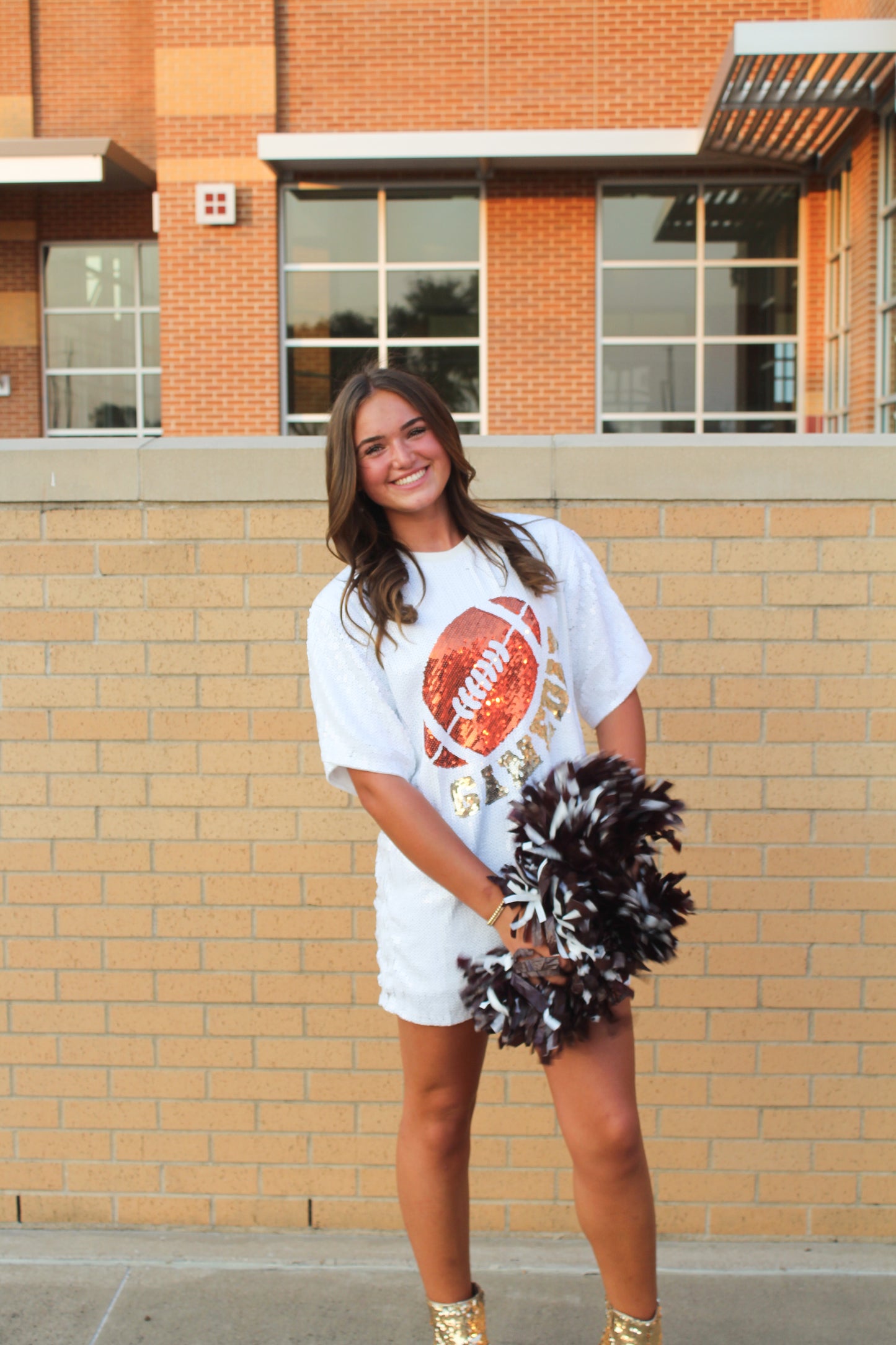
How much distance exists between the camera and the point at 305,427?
15.1m

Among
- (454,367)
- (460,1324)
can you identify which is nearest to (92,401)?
(454,367)

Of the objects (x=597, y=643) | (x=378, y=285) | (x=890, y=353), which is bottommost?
(x=597, y=643)

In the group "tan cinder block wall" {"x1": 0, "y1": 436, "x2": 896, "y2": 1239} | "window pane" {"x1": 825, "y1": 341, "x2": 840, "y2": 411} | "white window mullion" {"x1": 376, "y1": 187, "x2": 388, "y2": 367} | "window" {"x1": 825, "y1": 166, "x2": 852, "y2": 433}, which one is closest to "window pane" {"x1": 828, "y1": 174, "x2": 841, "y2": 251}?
"window" {"x1": 825, "y1": 166, "x2": 852, "y2": 433}

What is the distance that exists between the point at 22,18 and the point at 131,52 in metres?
1.47

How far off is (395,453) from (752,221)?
47.5ft

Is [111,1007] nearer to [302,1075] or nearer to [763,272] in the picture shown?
[302,1075]

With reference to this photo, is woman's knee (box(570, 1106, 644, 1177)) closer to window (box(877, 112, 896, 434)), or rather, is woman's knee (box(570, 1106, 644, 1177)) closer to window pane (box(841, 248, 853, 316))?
window (box(877, 112, 896, 434))

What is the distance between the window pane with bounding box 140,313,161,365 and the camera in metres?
16.8

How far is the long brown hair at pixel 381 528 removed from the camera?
84.2 inches

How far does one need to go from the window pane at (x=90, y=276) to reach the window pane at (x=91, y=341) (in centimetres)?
17

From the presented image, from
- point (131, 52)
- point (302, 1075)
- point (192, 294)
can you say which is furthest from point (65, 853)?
point (131, 52)

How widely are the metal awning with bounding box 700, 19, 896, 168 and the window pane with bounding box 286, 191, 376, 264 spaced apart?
13.6ft

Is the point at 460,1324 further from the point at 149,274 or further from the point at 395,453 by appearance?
the point at 149,274

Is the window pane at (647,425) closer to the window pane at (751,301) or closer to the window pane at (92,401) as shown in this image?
the window pane at (751,301)
